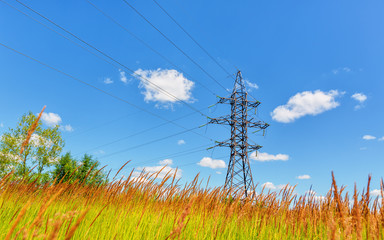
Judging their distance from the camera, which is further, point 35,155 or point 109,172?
point 35,155

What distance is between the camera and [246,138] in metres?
22.1

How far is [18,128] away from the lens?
96.2ft

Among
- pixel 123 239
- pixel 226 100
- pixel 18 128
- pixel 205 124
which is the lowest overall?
pixel 123 239

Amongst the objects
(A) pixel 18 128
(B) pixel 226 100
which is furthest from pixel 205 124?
(A) pixel 18 128

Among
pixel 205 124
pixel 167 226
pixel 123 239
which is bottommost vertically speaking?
pixel 123 239

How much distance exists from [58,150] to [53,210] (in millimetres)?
31191

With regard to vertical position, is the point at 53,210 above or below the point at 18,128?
below

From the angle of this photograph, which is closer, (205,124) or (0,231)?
(0,231)

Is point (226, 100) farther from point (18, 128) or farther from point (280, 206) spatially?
point (18, 128)

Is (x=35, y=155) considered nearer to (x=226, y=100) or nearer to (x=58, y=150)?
(x=58, y=150)

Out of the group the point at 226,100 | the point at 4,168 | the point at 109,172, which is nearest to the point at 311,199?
the point at 109,172

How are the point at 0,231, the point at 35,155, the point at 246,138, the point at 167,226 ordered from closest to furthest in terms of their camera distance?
the point at 0,231 < the point at 167,226 < the point at 246,138 < the point at 35,155

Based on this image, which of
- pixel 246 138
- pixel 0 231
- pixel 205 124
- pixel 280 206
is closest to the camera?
pixel 0 231

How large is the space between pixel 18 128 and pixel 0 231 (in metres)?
33.1
